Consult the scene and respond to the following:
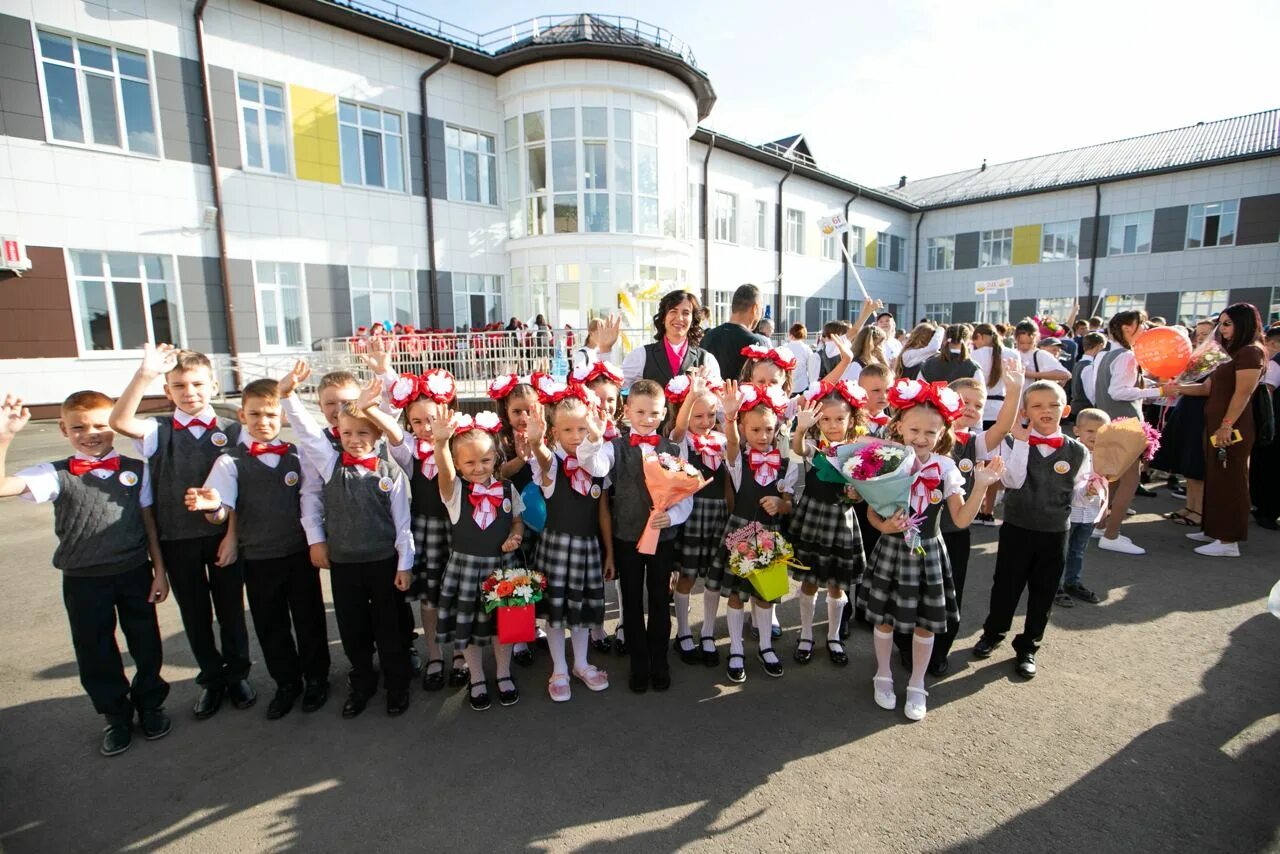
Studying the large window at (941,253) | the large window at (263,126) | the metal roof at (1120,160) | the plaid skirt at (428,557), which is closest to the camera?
the plaid skirt at (428,557)

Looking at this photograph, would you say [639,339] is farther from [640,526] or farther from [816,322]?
[816,322]

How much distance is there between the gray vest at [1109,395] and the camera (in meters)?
5.59

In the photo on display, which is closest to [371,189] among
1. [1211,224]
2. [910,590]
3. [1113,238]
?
[910,590]

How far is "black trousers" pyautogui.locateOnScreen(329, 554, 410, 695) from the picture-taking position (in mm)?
3258

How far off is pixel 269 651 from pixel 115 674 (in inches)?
25.8

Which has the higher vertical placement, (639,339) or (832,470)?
(639,339)

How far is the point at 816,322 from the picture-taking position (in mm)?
26484

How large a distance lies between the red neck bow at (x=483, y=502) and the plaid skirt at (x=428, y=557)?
40 centimetres

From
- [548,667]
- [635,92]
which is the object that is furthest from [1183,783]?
[635,92]

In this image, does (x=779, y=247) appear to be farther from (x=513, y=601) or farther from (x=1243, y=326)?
(x=513, y=601)

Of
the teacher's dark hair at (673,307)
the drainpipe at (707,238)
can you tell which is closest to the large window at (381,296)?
the drainpipe at (707,238)

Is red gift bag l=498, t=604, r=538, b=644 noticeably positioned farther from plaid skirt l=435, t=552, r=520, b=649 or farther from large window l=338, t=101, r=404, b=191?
large window l=338, t=101, r=404, b=191

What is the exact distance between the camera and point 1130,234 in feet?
84.0

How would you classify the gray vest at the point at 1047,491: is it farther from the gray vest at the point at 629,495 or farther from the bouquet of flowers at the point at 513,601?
the bouquet of flowers at the point at 513,601
